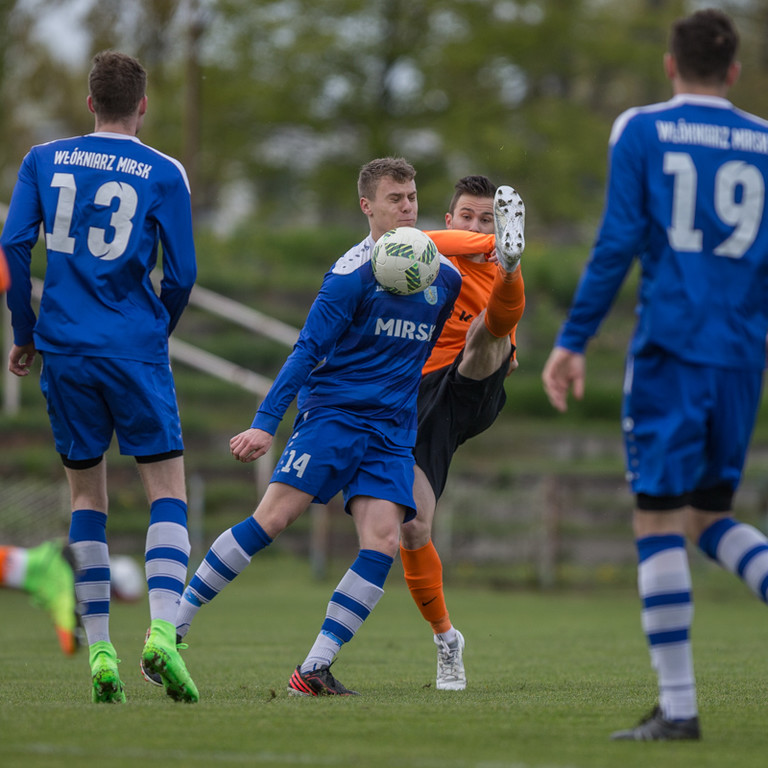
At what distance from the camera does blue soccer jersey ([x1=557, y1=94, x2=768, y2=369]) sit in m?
4.27

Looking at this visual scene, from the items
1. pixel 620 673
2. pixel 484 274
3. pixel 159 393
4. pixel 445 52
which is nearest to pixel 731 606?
pixel 620 673

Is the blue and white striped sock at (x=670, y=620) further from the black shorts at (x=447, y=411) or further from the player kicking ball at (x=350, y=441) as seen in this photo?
the black shorts at (x=447, y=411)

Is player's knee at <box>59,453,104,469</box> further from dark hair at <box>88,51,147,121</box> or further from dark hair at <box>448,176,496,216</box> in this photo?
dark hair at <box>448,176,496,216</box>

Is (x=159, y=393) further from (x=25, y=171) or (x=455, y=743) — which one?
(x=455, y=743)

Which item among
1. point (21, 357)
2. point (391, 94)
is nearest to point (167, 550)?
point (21, 357)

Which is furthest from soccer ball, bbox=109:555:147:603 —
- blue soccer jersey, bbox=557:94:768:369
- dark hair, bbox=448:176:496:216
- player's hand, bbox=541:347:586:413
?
dark hair, bbox=448:176:496:216

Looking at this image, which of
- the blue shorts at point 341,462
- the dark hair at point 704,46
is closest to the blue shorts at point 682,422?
the dark hair at point 704,46

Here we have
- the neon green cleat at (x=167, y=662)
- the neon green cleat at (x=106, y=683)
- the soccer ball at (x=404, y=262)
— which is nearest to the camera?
the neon green cleat at (x=167, y=662)

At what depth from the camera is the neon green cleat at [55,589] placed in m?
4.66

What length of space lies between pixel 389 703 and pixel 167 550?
1.12 meters

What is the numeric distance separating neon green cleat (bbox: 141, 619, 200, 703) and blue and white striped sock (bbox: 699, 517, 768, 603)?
208 cm

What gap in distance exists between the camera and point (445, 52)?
3083 cm

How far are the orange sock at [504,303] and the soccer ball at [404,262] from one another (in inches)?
14.6

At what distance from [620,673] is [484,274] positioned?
226 cm
